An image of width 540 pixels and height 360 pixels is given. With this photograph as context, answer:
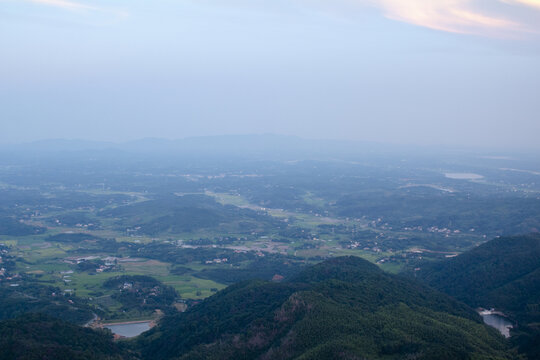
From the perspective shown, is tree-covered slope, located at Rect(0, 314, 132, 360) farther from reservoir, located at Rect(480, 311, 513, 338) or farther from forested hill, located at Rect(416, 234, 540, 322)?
forested hill, located at Rect(416, 234, 540, 322)

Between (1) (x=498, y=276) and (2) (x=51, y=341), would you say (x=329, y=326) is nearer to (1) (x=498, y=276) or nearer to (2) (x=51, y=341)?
(2) (x=51, y=341)

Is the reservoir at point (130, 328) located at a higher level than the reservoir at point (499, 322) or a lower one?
lower

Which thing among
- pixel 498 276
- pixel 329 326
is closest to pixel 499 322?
pixel 498 276

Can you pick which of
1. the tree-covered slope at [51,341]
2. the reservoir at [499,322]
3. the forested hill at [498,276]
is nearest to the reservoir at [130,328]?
the tree-covered slope at [51,341]

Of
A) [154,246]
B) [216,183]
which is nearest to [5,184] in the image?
[216,183]

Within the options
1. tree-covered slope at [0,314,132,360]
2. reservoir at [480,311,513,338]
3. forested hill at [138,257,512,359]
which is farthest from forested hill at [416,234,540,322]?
tree-covered slope at [0,314,132,360]

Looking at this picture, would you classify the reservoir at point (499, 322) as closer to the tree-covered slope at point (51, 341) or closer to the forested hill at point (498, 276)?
the forested hill at point (498, 276)

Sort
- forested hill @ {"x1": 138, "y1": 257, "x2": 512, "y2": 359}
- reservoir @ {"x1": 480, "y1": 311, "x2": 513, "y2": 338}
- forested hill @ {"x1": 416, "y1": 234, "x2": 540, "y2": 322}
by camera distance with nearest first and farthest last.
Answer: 1. forested hill @ {"x1": 138, "y1": 257, "x2": 512, "y2": 359}
2. reservoir @ {"x1": 480, "y1": 311, "x2": 513, "y2": 338}
3. forested hill @ {"x1": 416, "y1": 234, "x2": 540, "y2": 322}
